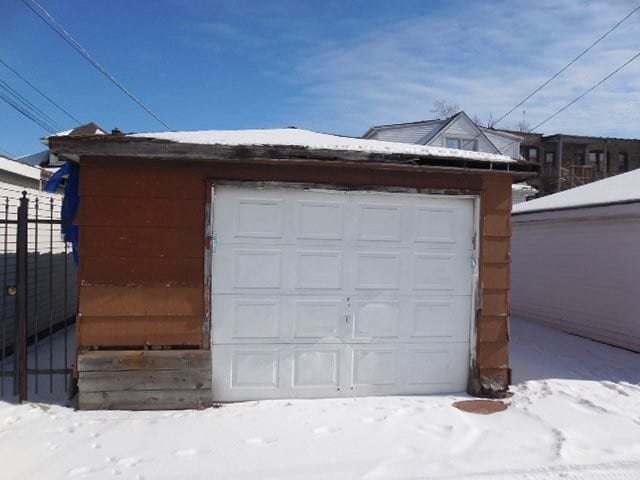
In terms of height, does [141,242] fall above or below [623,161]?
below

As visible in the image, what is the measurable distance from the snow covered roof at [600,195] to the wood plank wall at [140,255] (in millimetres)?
6885

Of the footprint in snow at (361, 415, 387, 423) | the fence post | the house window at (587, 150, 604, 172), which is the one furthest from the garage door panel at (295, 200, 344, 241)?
the house window at (587, 150, 604, 172)

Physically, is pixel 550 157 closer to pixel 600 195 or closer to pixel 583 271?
pixel 600 195

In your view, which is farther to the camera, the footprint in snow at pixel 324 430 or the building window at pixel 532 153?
the building window at pixel 532 153

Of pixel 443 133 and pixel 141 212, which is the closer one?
pixel 141 212

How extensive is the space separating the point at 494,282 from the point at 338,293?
184 cm

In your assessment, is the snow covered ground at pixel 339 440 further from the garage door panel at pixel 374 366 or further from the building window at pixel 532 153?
the building window at pixel 532 153

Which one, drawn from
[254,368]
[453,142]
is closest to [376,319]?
[254,368]

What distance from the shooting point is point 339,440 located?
473 centimetres

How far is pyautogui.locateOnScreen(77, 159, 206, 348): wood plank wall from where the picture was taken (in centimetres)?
538

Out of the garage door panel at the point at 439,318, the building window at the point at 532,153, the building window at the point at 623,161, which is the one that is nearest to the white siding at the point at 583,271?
the garage door panel at the point at 439,318

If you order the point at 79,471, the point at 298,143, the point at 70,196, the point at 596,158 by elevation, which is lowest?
the point at 79,471

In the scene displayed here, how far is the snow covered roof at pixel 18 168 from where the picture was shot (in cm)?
759

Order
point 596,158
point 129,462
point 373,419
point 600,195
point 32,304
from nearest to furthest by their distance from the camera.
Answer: point 129,462
point 373,419
point 32,304
point 600,195
point 596,158
